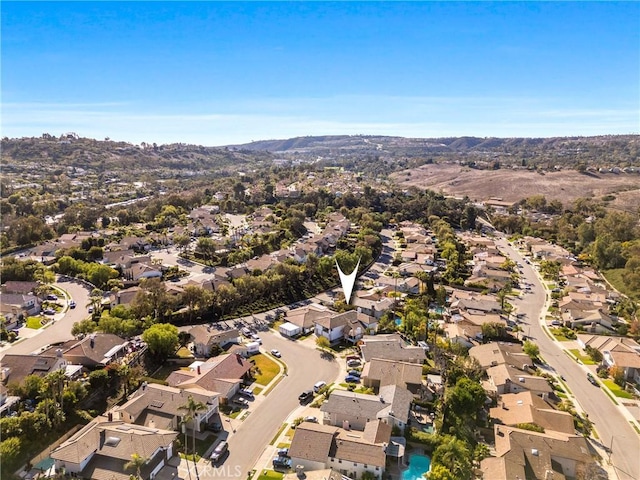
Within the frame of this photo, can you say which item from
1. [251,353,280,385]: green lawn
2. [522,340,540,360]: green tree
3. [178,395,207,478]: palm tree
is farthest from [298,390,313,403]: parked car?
[522,340,540,360]: green tree

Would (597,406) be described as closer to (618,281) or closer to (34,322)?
(618,281)

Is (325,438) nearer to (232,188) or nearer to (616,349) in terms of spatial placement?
(616,349)

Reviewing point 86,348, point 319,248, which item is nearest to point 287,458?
point 86,348

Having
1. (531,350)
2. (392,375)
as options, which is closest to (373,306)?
(392,375)

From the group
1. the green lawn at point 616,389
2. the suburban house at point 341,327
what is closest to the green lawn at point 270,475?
the suburban house at point 341,327

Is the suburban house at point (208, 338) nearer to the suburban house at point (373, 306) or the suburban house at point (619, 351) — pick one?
the suburban house at point (373, 306)
